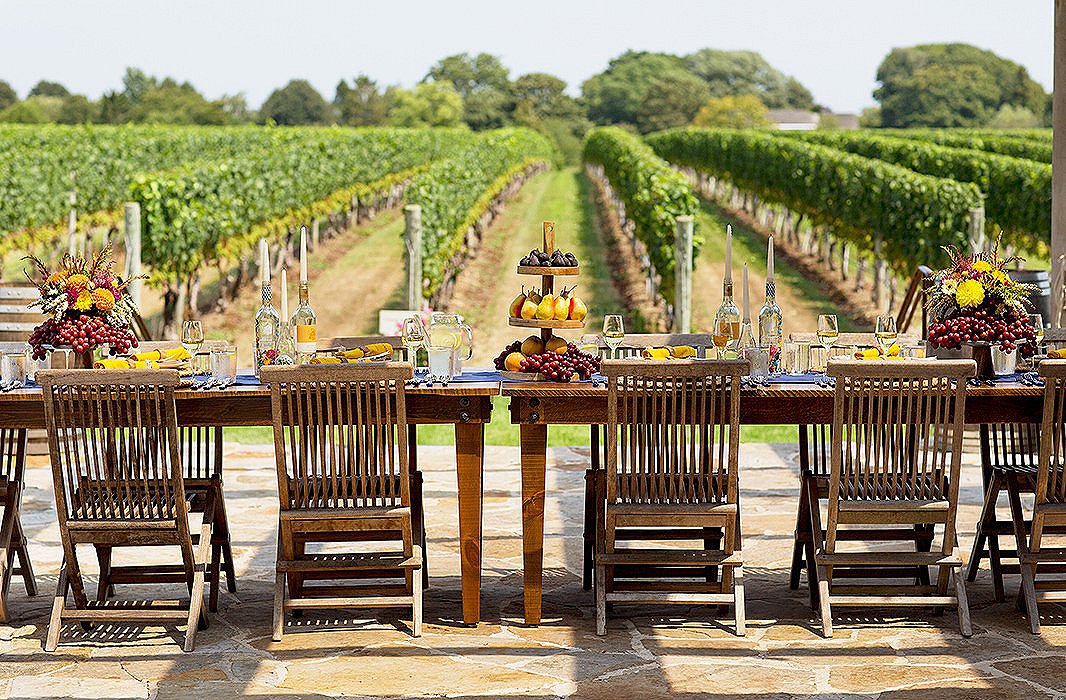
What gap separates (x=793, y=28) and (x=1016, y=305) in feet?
256

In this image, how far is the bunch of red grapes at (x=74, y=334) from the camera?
4695 mm

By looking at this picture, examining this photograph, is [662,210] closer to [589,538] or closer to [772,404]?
[589,538]

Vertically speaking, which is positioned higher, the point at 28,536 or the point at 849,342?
the point at 849,342

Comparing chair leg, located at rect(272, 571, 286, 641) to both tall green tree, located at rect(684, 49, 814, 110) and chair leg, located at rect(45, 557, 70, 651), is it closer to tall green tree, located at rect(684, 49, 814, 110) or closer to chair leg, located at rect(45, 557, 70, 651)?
chair leg, located at rect(45, 557, 70, 651)

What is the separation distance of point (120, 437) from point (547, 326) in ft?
4.62

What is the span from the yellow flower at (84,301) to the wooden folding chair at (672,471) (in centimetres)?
182

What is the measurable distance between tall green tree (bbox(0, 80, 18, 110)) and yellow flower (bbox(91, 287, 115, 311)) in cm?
6682

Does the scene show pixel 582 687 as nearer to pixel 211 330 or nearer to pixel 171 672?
pixel 171 672

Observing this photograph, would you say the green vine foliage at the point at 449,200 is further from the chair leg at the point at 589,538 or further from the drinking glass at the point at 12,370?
the drinking glass at the point at 12,370

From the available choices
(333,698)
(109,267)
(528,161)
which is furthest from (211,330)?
(528,161)

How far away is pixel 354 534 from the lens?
5.10 m

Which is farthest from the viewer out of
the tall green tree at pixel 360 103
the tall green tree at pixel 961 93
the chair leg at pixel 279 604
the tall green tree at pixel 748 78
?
the tall green tree at pixel 748 78

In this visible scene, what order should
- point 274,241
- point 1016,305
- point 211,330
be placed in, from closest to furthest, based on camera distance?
1. point 1016,305
2. point 211,330
3. point 274,241

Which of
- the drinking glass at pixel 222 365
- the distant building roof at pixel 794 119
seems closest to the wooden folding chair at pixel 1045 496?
the drinking glass at pixel 222 365
